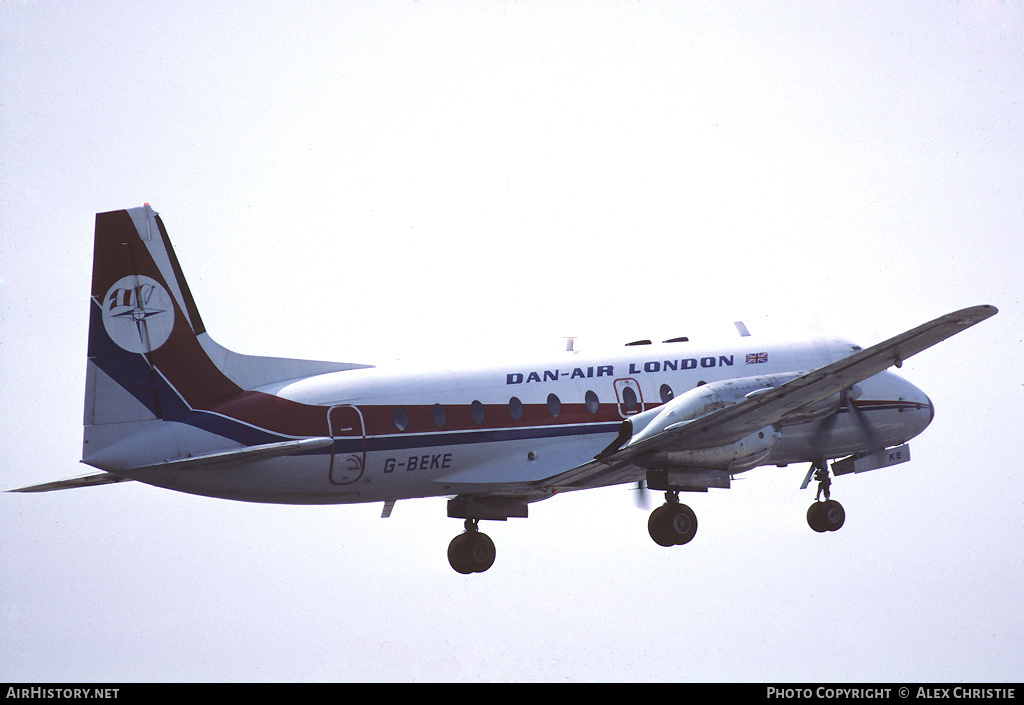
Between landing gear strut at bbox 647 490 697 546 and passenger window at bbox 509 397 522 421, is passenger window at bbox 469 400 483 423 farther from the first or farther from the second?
landing gear strut at bbox 647 490 697 546

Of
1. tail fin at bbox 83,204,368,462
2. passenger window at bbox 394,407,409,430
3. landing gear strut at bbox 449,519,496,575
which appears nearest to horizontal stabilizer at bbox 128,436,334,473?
tail fin at bbox 83,204,368,462

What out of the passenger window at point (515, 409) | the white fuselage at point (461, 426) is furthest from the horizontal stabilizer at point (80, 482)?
the passenger window at point (515, 409)

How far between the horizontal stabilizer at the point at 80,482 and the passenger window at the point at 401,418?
5455 mm

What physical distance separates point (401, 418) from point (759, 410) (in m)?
6.85

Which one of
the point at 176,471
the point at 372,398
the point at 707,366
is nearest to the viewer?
the point at 176,471

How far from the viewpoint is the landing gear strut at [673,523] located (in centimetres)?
2384

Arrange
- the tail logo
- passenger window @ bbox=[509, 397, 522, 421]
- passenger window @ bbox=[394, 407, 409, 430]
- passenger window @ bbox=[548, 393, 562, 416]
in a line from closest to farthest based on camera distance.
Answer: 1. the tail logo
2. passenger window @ bbox=[394, 407, 409, 430]
3. passenger window @ bbox=[509, 397, 522, 421]
4. passenger window @ bbox=[548, 393, 562, 416]

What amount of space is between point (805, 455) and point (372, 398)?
10.7 meters

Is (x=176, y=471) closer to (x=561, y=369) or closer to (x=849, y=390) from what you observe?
(x=561, y=369)

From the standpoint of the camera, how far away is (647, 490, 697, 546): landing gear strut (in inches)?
939

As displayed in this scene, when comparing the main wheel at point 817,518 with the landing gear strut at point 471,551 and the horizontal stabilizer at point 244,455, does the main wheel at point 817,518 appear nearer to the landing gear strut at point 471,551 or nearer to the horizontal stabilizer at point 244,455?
the landing gear strut at point 471,551

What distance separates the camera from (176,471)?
19688 mm

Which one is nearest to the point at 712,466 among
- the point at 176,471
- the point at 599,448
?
the point at 599,448

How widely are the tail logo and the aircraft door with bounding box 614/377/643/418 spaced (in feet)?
29.5
